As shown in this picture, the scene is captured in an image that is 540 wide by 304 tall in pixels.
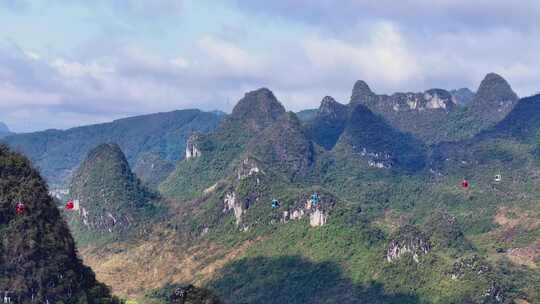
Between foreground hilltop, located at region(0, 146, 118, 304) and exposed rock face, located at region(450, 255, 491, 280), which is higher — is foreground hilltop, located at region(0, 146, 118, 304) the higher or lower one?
the higher one

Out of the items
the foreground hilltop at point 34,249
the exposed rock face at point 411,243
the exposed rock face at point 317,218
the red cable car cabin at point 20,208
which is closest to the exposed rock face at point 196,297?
the foreground hilltop at point 34,249

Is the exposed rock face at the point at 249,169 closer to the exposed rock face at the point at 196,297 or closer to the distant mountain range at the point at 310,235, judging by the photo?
the distant mountain range at the point at 310,235

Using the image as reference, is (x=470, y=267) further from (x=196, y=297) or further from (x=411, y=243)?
(x=196, y=297)

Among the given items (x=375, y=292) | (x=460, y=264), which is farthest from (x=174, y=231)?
(x=460, y=264)

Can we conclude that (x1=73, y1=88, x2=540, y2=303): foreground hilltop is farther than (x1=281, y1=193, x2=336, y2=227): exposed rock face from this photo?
No

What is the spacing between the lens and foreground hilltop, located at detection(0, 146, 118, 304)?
70.6 meters

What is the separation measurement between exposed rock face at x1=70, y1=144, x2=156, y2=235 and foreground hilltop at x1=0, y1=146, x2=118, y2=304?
9199 centimetres

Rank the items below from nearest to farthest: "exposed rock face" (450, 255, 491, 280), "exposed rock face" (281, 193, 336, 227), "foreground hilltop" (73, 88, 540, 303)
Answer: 1. "exposed rock face" (450, 255, 491, 280)
2. "foreground hilltop" (73, 88, 540, 303)
3. "exposed rock face" (281, 193, 336, 227)

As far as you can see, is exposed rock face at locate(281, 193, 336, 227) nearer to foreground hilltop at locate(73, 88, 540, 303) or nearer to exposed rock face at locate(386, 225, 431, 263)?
foreground hilltop at locate(73, 88, 540, 303)

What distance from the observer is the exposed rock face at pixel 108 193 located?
17150 centimetres

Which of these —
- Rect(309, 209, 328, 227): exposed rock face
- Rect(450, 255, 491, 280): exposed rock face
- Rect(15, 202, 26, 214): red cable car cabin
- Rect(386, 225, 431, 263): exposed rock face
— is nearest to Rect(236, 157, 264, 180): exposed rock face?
Rect(309, 209, 328, 227): exposed rock face

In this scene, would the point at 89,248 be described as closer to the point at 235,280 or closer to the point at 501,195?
the point at 235,280

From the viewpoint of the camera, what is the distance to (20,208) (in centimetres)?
7256

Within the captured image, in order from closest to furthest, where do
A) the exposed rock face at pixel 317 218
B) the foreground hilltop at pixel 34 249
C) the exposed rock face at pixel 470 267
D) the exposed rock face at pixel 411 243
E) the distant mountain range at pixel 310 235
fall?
the foreground hilltop at pixel 34 249 → the exposed rock face at pixel 470 267 → the distant mountain range at pixel 310 235 → the exposed rock face at pixel 411 243 → the exposed rock face at pixel 317 218
